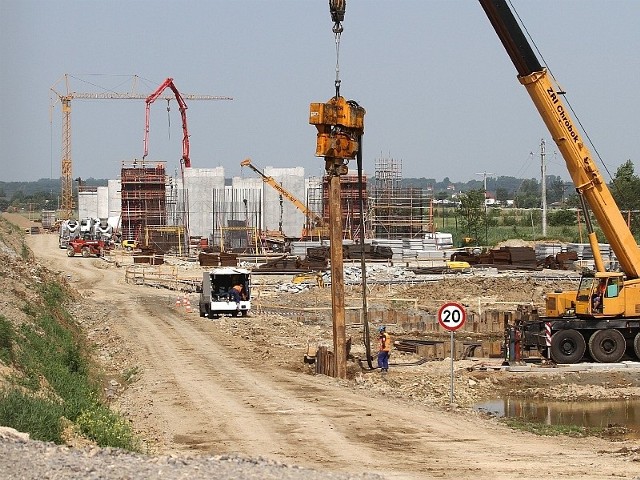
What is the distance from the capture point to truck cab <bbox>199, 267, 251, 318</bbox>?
38406 millimetres

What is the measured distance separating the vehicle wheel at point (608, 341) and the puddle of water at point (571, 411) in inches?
144

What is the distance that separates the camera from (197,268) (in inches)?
2835

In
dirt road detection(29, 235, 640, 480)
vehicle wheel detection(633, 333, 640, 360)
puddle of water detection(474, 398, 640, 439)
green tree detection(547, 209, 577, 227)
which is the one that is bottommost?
puddle of water detection(474, 398, 640, 439)

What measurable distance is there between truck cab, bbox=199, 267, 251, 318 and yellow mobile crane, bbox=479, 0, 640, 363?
14.1m

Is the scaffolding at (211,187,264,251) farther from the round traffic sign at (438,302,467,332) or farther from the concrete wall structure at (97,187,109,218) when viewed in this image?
the round traffic sign at (438,302,467,332)

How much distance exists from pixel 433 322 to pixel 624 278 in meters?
10.8

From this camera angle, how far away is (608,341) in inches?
1066

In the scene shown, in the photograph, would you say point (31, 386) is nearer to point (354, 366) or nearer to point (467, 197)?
point (354, 366)

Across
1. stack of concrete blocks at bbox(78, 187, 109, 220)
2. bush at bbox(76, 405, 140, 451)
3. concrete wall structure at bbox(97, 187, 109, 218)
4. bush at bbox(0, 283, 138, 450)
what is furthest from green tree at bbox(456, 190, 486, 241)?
bush at bbox(76, 405, 140, 451)

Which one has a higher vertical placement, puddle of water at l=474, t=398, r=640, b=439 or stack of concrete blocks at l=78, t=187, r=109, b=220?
stack of concrete blocks at l=78, t=187, r=109, b=220

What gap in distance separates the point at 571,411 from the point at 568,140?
7.33 meters

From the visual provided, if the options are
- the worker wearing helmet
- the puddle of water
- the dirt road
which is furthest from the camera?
the worker wearing helmet

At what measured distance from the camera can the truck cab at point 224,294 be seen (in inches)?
1512

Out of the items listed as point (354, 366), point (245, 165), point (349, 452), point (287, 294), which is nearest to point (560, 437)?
point (349, 452)
